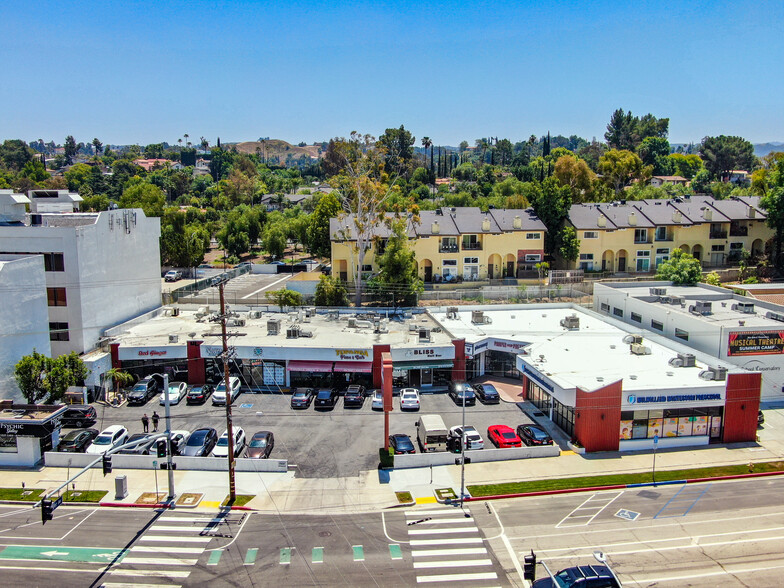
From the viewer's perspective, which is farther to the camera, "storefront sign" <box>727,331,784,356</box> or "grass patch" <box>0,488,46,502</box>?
"storefront sign" <box>727,331,784,356</box>

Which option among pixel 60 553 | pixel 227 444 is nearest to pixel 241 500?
pixel 227 444

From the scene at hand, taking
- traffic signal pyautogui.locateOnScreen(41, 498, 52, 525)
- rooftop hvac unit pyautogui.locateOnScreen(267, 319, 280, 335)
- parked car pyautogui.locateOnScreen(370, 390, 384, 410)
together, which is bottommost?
parked car pyautogui.locateOnScreen(370, 390, 384, 410)

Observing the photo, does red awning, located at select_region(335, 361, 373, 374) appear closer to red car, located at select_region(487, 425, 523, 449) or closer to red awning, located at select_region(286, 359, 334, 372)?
red awning, located at select_region(286, 359, 334, 372)

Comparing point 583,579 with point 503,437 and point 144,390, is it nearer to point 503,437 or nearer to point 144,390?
point 503,437

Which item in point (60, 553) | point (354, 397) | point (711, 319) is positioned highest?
point (711, 319)

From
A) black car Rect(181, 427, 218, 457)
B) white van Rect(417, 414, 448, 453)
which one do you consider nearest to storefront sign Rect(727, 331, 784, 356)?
white van Rect(417, 414, 448, 453)

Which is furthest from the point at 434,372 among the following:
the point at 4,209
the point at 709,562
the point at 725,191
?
the point at 725,191

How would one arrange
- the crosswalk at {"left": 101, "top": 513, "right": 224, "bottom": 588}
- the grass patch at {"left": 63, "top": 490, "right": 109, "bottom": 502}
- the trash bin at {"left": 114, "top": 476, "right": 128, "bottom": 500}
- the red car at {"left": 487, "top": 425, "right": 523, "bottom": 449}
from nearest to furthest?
the crosswalk at {"left": 101, "top": 513, "right": 224, "bottom": 588} → the trash bin at {"left": 114, "top": 476, "right": 128, "bottom": 500} → the grass patch at {"left": 63, "top": 490, "right": 109, "bottom": 502} → the red car at {"left": 487, "top": 425, "right": 523, "bottom": 449}
